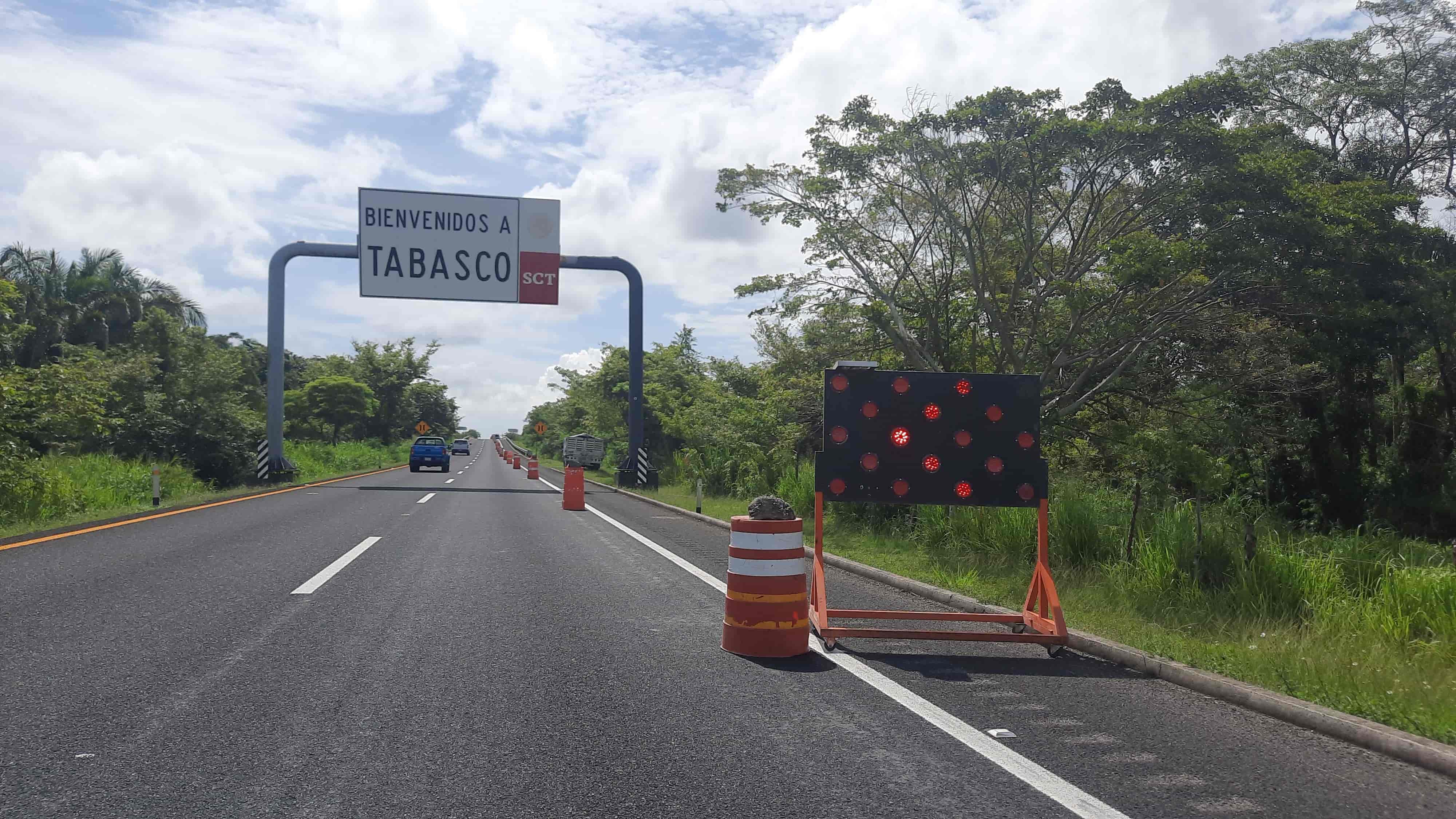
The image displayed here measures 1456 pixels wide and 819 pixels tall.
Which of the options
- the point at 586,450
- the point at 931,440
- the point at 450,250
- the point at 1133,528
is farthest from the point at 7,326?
the point at 586,450

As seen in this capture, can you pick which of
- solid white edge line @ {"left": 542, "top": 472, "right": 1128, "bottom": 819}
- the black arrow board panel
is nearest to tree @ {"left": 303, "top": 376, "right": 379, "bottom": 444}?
the black arrow board panel

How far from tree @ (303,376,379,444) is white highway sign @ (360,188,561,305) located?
38689 mm

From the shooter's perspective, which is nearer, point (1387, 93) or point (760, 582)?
point (760, 582)

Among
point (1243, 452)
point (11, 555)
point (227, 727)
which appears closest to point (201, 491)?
point (11, 555)

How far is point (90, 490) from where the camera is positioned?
1886 centimetres

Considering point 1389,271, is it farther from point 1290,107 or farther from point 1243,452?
point 1290,107

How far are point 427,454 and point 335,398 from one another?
18.7 metres

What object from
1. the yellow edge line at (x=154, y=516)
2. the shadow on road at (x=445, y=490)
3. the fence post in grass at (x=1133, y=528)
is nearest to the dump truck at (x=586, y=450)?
the yellow edge line at (x=154, y=516)

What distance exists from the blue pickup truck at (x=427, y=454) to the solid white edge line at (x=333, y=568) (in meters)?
33.0

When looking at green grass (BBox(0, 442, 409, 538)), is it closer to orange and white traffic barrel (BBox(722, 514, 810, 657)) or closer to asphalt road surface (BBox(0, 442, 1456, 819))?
asphalt road surface (BBox(0, 442, 1456, 819))

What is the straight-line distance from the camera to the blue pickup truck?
44531mm

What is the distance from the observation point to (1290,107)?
80.9 ft

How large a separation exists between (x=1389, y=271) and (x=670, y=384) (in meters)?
32.3

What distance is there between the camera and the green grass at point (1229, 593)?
18.0 ft
